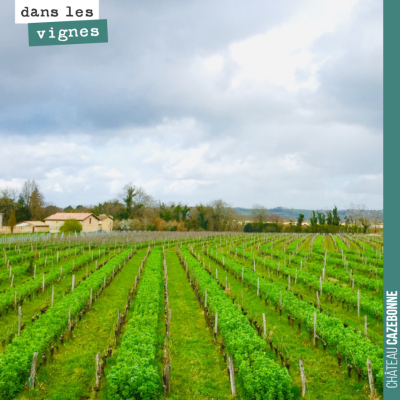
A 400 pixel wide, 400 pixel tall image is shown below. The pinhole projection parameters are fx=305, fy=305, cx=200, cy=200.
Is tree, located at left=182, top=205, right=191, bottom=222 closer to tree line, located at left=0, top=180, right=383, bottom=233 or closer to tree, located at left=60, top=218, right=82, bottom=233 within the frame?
tree line, located at left=0, top=180, right=383, bottom=233

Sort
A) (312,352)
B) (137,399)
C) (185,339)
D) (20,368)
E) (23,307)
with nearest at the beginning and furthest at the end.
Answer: (137,399), (20,368), (312,352), (185,339), (23,307)

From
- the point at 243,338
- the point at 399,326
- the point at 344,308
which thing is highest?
the point at 399,326

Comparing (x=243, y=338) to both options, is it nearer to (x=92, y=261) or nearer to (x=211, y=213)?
(x=92, y=261)

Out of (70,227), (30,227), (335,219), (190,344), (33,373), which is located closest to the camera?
(33,373)

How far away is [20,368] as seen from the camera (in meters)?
8.28

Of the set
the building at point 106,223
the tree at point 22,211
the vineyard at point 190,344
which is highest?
the tree at point 22,211

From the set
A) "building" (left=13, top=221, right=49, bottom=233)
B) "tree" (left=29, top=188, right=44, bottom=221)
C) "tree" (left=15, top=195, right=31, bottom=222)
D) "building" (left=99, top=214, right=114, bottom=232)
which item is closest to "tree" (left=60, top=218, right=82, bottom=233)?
"building" (left=13, top=221, right=49, bottom=233)

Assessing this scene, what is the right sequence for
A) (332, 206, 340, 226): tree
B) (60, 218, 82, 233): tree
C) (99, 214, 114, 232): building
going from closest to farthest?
(60, 218, 82, 233): tree → (99, 214, 114, 232): building → (332, 206, 340, 226): tree

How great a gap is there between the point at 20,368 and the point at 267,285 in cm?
1338

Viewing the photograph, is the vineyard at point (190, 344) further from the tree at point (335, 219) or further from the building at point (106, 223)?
the tree at point (335, 219)

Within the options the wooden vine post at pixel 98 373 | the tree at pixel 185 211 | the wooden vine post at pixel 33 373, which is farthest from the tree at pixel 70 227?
the wooden vine post at pixel 98 373

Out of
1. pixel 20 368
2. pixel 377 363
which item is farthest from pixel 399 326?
pixel 20 368

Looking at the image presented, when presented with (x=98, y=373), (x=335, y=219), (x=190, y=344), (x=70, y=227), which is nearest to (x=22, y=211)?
(x=70, y=227)

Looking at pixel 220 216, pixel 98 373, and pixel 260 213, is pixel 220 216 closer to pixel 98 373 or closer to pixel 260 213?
pixel 260 213
